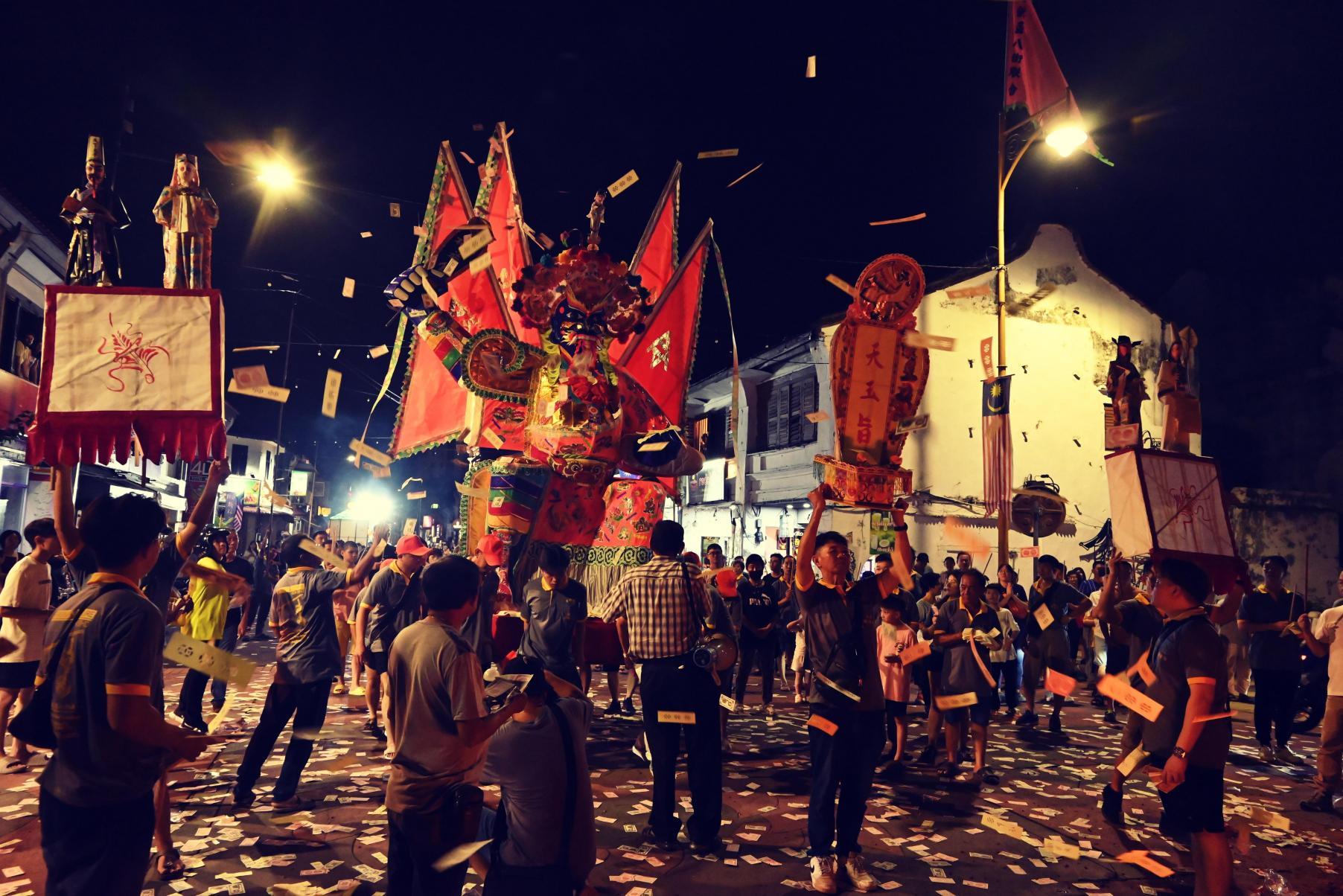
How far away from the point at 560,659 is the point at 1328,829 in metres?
7.00

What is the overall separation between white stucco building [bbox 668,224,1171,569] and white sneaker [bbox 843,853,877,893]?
52.3 feet

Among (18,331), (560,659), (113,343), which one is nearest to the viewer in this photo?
(113,343)

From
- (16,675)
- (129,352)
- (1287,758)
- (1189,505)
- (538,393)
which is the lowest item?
(1287,758)

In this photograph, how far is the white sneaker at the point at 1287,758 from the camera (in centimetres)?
995

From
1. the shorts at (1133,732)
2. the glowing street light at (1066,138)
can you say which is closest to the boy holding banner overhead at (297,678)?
the shorts at (1133,732)

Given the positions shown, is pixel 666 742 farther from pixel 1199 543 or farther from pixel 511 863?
pixel 1199 543

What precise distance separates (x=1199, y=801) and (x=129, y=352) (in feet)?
21.9

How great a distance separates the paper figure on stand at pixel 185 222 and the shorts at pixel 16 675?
4615 mm

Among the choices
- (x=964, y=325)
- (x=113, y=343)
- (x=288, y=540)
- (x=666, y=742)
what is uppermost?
(x=964, y=325)

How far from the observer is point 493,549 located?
828cm

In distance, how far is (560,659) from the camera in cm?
751

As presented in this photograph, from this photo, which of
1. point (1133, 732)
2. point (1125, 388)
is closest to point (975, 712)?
point (1133, 732)

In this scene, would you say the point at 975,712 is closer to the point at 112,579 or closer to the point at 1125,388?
the point at 1125,388

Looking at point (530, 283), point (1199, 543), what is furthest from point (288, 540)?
point (1199, 543)
